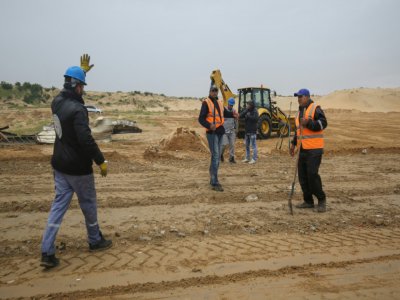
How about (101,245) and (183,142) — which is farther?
(183,142)

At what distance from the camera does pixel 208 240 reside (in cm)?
Answer: 497

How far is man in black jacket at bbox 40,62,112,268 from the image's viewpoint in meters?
4.11

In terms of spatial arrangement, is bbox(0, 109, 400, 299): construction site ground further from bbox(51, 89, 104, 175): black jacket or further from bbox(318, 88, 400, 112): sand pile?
bbox(318, 88, 400, 112): sand pile

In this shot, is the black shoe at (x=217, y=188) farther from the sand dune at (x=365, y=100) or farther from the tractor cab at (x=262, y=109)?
the sand dune at (x=365, y=100)

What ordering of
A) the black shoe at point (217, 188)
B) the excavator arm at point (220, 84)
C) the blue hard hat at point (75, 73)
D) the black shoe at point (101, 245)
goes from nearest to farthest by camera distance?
the blue hard hat at point (75, 73)
the black shoe at point (101, 245)
the black shoe at point (217, 188)
the excavator arm at point (220, 84)

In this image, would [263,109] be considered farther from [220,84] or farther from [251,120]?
[251,120]

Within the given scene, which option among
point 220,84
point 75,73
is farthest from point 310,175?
point 220,84

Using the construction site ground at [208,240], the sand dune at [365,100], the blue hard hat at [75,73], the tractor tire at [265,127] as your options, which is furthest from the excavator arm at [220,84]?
the sand dune at [365,100]

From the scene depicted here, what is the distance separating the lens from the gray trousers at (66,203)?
412 centimetres

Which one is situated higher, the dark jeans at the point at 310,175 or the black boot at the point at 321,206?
the dark jeans at the point at 310,175

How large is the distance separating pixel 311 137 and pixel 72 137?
386 cm

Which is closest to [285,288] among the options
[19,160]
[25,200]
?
[25,200]

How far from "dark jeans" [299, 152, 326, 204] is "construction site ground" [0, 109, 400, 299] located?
1.13 feet

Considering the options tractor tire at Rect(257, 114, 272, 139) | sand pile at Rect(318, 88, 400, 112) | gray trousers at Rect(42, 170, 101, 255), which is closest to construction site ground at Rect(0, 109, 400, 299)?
gray trousers at Rect(42, 170, 101, 255)
